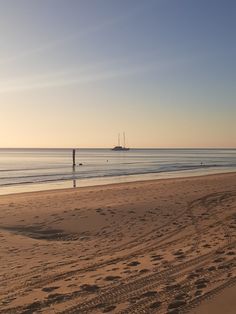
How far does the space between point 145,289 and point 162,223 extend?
23.0 ft

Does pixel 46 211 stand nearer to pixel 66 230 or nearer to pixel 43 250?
pixel 66 230

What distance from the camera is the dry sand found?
5.64 m

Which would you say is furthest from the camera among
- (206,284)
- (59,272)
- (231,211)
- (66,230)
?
(231,211)

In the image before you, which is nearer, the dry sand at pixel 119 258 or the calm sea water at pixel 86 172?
the dry sand at pixel 119 258

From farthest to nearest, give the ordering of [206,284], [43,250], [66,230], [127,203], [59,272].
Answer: [127,203]
[66,230]
[43,250]
[59,272]
[206,284]

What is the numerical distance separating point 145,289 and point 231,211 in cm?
917

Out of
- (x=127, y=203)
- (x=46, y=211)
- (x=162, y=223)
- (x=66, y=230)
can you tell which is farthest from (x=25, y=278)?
(x=127, y=203)

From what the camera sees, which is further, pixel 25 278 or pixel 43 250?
pixel 43 250

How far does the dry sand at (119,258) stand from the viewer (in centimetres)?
564

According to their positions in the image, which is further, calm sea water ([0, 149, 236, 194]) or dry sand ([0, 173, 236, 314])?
calm sea water ([0, 149, 236, 194])

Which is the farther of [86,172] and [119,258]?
[86,172]

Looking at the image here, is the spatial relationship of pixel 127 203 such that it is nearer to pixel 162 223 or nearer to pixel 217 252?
pixel 162 223

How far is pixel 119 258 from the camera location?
8.48m

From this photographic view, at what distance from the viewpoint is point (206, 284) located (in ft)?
19.9
